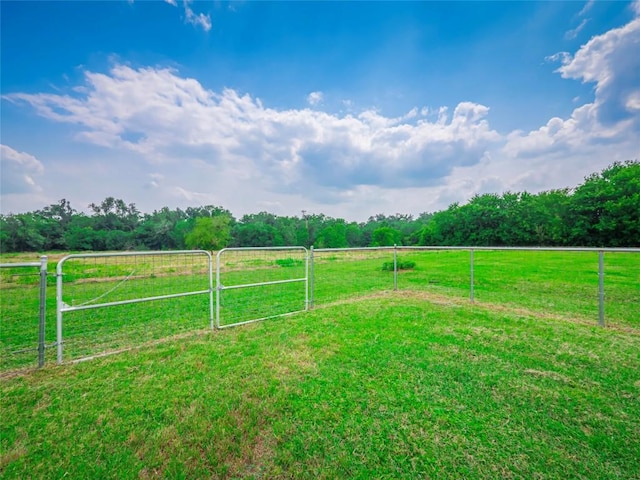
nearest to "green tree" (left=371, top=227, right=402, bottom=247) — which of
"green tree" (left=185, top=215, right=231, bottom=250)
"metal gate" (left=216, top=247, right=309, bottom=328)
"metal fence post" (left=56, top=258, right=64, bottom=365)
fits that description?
"green tree" (left=185, top=215, right=231, bottom=250)

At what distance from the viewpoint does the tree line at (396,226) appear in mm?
29422

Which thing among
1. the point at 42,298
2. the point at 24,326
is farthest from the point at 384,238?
the point at 42,298

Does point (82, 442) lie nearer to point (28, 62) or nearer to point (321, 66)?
point (28, 62)

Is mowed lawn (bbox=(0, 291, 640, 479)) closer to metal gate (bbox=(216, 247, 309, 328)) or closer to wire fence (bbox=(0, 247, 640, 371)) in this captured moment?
wire fence (bbox=(0, 247, 640, 371))

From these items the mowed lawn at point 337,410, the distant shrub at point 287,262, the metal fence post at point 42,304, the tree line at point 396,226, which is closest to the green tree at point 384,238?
the tree line at point 396,226

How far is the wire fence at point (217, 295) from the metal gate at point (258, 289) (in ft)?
0.09

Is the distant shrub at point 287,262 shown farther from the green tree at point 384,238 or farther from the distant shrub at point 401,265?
the green tree at point 384,238

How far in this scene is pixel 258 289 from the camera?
357 inches

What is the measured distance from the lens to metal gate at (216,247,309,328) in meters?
5.17

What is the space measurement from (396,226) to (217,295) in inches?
2936

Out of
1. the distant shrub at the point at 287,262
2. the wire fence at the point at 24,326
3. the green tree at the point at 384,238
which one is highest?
the green tree at the point at 384,238

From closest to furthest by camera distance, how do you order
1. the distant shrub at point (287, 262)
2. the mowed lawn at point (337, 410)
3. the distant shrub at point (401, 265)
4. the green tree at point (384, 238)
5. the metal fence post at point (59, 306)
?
the mowed lawn at point (337, 410)
the metal fence post at point (59, 306)
the distant shrub at point (287, 262)
the distant shrub at point (401, 265)
the green tree at point (384, 238)

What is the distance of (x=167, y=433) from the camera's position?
2.14 metres

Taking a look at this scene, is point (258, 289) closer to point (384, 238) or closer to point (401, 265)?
point (401, 265)
